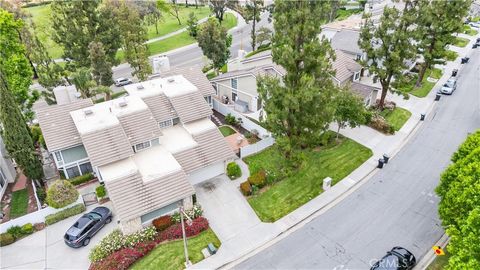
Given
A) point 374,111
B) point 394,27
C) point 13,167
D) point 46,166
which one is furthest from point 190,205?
point 394,27

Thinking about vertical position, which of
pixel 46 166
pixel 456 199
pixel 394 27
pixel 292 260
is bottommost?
pixel 292 260

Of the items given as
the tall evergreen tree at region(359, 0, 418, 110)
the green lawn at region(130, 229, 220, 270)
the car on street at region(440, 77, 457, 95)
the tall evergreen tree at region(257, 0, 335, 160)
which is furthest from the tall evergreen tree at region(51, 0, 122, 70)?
the car on street at region(440, 77, 457, 95)

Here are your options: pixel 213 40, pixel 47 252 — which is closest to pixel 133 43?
pixel 213 40

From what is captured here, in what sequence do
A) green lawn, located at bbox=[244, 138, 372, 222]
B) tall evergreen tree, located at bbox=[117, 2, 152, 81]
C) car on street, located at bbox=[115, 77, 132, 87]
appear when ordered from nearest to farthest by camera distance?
green lawn, located at bbox=[244, 138, 372, 222]
tall evergreen tree, located at bbox=[117, 2, 152, 81]
car on street, located at bbox=[115, 77, 132, 87]

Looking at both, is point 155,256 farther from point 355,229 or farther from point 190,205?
point 355,229

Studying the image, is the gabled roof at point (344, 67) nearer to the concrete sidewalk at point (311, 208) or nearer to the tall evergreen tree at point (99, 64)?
the concrete sidewalk at point (311, 208)

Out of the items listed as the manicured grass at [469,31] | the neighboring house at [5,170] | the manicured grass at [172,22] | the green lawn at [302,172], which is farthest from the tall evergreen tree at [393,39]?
the manicured grass at [172,22]

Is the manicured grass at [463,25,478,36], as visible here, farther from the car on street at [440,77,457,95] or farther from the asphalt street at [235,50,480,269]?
the asphalt street at [235,50,480,269]
